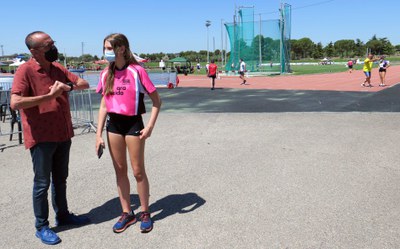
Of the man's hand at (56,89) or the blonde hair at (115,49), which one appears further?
the blonde hair at (115,49)

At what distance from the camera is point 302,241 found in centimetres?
321

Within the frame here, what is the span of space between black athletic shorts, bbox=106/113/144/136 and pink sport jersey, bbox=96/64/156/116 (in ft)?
0.19

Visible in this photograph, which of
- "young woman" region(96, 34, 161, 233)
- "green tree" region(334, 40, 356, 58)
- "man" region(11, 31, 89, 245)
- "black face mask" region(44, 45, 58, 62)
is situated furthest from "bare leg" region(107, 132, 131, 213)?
"green tree" region(334, 40, 356, 58)

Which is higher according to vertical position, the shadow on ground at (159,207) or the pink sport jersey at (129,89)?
the pink sport jersey at (129,89)

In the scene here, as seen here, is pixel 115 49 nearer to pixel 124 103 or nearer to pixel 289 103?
pixel 124 103

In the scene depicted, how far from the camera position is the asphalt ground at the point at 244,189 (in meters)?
3.35

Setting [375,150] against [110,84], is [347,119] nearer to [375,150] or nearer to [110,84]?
[375,150]

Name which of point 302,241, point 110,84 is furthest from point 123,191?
point 302,241

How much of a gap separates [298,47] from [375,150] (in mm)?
153651

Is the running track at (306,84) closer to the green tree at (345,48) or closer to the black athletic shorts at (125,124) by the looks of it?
the black athletic shorts at (125,124)

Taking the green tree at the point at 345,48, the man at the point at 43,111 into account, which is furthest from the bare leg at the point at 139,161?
the green tree at the point at 345,48

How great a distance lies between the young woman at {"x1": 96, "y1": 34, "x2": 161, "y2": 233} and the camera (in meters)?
3.24

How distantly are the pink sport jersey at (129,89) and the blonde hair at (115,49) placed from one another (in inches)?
1.5

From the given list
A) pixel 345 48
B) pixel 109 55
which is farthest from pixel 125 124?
pixel 345 48
